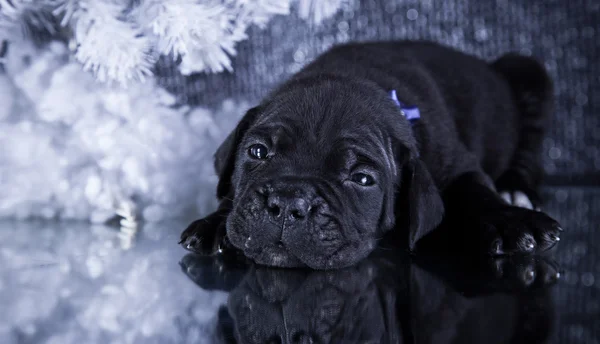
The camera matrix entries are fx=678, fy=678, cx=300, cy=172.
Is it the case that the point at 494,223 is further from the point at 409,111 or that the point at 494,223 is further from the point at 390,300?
the point at 390,300

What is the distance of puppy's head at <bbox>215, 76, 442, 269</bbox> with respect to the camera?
201 centimetres

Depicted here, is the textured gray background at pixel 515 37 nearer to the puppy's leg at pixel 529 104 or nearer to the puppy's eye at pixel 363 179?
the puppy's leg at pixel 529 104

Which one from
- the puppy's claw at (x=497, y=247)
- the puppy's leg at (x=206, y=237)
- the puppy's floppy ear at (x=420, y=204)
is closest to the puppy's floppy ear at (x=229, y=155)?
the puppy's leg at (x=206, y=237)

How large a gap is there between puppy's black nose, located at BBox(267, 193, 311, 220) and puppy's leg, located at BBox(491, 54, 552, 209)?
1949 millimetres

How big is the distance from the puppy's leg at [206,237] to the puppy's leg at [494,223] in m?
0.85

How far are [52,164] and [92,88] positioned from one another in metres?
0.37

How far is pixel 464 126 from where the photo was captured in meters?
3.20

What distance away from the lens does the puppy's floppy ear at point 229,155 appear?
246cm

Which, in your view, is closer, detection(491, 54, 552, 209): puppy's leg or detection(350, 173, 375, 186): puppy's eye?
detection(350, 173, 375, 186): puppy's eye

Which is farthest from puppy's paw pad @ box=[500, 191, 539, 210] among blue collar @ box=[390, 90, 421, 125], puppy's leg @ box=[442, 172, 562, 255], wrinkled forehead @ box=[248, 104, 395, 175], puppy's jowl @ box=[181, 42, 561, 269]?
wrinkled forehead @ box=[248, 104, 395, 175]

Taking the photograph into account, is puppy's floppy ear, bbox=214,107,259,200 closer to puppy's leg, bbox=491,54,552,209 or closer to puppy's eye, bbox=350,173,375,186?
puppy's eye, bbox=350,173,375,186

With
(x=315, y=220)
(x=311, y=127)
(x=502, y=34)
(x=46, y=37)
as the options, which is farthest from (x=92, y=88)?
(x=502, y=34)

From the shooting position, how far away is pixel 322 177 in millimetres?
2090

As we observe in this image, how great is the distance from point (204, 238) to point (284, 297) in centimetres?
62
